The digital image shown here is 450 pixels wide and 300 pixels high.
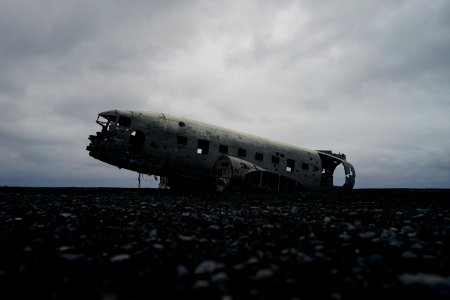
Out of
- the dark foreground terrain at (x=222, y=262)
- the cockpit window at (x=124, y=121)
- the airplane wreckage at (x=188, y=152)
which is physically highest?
the cockpit window at (x=124, y=121)

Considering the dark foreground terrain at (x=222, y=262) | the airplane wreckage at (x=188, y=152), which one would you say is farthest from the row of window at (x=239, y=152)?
the dark foreground terrain at (x=222, y=262)

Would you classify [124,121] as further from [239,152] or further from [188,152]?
[239,152]

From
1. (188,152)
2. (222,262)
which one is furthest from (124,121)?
(222,262)

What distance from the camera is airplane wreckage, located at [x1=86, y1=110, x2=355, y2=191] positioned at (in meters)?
21.3

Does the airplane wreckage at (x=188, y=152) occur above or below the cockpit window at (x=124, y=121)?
below

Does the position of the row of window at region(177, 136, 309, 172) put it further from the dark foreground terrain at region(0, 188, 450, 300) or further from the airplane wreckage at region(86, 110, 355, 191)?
the dark foreground terrain at region(0, 188, 450, 300)

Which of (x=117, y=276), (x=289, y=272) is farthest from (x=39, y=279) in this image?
(x=289, y=272)

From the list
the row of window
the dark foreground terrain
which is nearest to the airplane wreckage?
the row of window

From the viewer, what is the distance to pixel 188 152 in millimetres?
23875

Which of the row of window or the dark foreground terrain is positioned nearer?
the dark foreground terrain

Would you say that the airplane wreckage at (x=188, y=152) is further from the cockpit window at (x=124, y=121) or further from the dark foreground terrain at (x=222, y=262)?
the dark foreground terrain at (x=222, y=262)

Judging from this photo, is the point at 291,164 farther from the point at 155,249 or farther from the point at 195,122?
the point at 155,249

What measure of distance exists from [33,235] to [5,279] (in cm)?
225

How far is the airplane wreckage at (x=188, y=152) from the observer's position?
2130 centimetres
